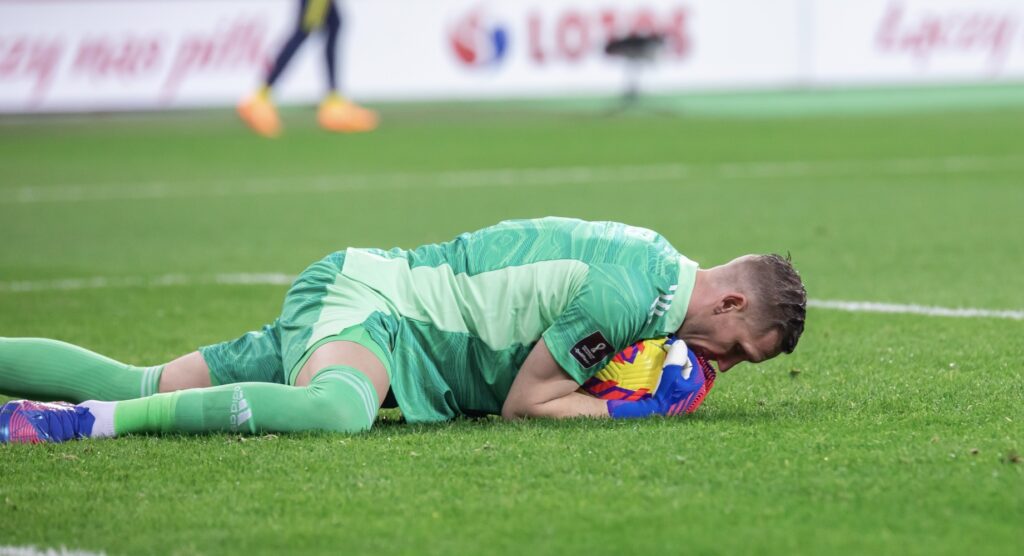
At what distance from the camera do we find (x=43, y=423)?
4602 millimetres

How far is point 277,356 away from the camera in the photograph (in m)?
4.97

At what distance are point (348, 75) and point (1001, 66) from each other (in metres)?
9.42

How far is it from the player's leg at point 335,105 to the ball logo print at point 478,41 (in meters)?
3.13

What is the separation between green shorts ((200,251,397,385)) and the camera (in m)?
4.74

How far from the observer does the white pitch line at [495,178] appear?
1331 centimetres

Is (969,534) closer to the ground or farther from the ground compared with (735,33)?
farther from the ground

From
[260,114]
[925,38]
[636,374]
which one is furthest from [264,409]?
[925,38]

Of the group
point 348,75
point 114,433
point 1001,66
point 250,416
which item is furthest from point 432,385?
point 1001,66

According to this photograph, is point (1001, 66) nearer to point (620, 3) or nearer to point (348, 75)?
point (620, 3)

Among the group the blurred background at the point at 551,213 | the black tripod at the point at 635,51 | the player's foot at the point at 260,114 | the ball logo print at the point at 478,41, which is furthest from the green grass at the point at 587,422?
the ball logo print at the point at 478,41

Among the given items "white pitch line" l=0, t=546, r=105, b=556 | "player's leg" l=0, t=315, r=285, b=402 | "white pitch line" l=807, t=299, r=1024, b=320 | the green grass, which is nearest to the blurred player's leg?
the green grass

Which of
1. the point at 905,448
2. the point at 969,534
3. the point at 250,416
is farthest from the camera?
the point at 250,416

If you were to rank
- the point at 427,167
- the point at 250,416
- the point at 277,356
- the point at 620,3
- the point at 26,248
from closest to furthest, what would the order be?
the point at 250,416 → the point at 277,356 → the point at 26,248 → the point at 427,167 → the point at 620,3

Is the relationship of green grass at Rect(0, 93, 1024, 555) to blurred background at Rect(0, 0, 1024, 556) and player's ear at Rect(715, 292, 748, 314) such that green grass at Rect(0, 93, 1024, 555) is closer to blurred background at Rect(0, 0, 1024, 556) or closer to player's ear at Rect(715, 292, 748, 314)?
blurred background at Rect(0, 0, 1024, 556)
